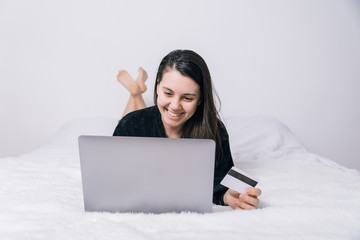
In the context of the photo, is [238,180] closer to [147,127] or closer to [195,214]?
[195,214]

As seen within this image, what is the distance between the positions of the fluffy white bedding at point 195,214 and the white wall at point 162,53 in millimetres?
700

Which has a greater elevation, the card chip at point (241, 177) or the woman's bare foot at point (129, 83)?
the woman's bare foot at point (129, 83)

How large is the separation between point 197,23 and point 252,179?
1.46 metres

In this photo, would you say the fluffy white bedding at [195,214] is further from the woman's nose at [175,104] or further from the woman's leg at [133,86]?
the woman's leg at [133,86]

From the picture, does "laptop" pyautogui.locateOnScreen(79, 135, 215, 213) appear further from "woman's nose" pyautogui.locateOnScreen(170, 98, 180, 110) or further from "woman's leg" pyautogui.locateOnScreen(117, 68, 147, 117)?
"woman's leg" pyautogui.locateOnScreen(117, 68, 147, 117)

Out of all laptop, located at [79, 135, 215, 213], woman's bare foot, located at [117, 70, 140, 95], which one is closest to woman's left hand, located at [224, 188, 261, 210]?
laptop, located at [79, 135, 215, 213]

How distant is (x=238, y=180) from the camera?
809 mm

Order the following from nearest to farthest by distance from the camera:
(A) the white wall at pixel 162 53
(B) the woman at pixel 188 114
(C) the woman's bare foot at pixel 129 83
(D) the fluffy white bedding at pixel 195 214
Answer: (D) the fluffy white bedding at pixel 195 214
(B) the woman at pixel 188 114
(C) the woman's bare foot at pixel 129 83
(A) the white wall at pixel 162 53

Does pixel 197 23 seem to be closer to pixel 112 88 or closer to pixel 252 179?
pixel 112 88

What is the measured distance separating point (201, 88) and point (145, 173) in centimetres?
46

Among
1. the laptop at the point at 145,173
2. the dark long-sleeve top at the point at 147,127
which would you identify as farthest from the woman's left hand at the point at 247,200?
the dark long-sleeve top at the point at 147,127

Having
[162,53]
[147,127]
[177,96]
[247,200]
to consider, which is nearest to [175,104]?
[177,96]

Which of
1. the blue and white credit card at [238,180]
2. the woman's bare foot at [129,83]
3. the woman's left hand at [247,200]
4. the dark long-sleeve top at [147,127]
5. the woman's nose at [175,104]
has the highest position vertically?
the woman's bare foot at [129,83]

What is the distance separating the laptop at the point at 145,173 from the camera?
67 centimetres
